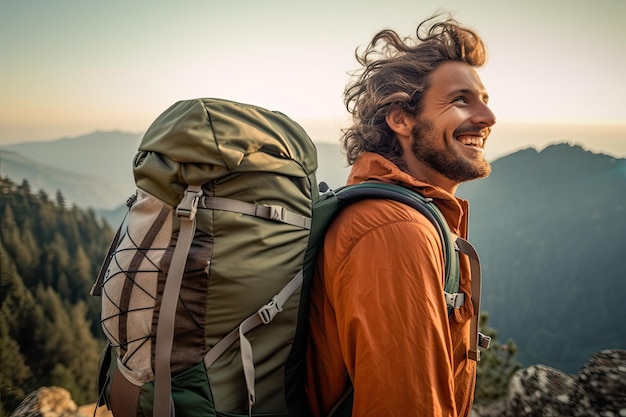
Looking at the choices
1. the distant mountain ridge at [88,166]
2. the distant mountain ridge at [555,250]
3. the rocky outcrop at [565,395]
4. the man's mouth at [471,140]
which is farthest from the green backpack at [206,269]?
the distant mountain ridge at [555,250]

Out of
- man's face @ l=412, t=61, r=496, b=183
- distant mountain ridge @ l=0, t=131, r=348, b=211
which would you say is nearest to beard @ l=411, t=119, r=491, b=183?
man's face @ l=412, t=61, r=496, b=183

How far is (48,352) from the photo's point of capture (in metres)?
7.64

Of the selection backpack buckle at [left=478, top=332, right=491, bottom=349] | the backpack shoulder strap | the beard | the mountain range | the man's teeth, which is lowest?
the mountain range

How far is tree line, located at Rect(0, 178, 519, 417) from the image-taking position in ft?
18.7

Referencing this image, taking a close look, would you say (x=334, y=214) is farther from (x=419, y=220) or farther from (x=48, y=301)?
(x=48, y=301)

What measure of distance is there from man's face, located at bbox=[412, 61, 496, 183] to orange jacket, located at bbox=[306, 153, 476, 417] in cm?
78

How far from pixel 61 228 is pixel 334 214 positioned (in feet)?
30.8

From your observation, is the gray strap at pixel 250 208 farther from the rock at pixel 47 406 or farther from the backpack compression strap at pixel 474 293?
the rock at pixel 47 406

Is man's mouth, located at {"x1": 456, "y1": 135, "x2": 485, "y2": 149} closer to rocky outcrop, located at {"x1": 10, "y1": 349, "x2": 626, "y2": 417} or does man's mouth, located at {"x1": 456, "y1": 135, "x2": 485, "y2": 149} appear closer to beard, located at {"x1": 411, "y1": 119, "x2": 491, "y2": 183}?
beard, located at {"x1": 411, "y1": 119, "x2": 491, "y2": 183}

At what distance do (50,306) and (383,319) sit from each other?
834 centimetres

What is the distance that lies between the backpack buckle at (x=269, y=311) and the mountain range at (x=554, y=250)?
31.9 m

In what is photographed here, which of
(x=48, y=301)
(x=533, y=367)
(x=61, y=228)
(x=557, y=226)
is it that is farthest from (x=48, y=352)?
(x=557, y=226)

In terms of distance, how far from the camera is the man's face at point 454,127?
2.41m

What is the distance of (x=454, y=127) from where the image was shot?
7.89 feet
